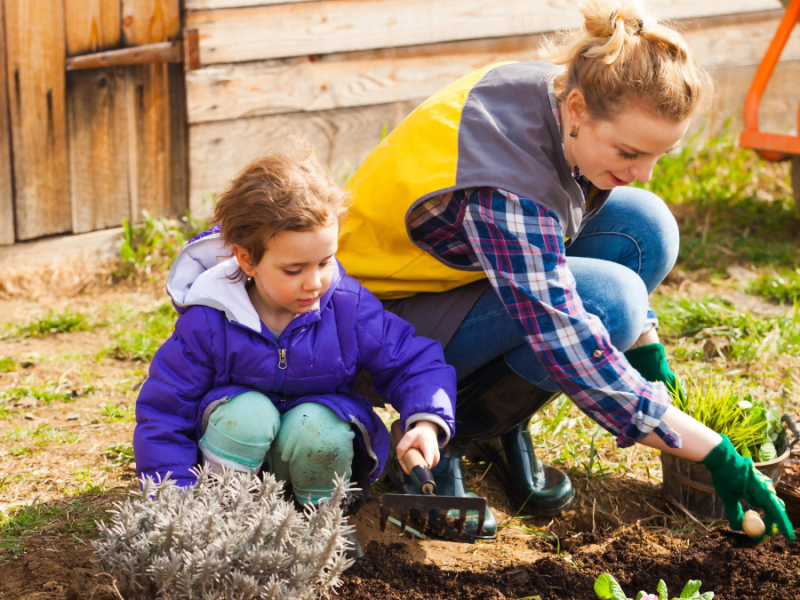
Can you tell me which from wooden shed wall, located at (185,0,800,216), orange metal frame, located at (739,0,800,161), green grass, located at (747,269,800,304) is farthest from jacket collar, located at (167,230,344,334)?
orange metal frame, located at (739,0,800,161)

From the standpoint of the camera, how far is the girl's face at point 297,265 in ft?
5.90

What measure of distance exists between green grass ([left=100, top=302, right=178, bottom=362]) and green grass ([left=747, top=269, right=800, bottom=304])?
8.28ft

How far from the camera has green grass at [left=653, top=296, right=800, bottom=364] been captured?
10.3ft

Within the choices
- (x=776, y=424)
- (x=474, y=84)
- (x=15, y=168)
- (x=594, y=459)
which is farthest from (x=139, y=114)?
(x=776, y=424)

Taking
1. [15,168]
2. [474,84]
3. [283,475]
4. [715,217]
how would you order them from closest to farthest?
[283,475]
[474,84]
[15,168]
[715,217]

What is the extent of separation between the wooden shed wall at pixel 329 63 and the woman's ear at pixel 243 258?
81.2 inches

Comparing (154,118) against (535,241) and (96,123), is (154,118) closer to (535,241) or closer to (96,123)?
(96,123)

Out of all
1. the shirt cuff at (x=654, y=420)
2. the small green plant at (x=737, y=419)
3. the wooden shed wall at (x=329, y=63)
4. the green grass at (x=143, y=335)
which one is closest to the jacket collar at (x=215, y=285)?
the shirt cuff at (x=654, y=420)

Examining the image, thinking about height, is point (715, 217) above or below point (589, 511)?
above

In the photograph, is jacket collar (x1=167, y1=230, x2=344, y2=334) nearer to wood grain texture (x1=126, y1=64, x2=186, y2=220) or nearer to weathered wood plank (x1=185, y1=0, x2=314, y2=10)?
wood grain texture (x1=126, y1=64, x2=186, y2=220)

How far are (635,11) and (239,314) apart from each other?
1.09m

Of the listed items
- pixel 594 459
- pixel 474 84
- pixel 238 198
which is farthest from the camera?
pixel 594 459

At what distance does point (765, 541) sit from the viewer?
2012mm

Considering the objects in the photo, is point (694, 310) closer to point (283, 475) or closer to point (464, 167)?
point (464, 167)
